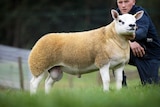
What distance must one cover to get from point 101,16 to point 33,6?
6590 mm

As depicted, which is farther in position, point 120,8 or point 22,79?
point 22,79

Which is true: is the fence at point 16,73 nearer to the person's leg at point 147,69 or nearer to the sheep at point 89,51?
the person's leg at point 147,69

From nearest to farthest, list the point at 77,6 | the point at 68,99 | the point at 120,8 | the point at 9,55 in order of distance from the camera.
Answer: the point at 68,99 → the point at 120,8 → the point at 9,55 → the point at 77,6

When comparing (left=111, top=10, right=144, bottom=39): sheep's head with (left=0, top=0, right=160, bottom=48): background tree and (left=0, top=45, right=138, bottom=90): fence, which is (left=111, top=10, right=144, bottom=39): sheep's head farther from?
(left=0, top=0, right=160, bottom=48): background tree

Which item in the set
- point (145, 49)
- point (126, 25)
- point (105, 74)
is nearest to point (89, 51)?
point (105, 74)

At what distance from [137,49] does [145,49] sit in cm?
39

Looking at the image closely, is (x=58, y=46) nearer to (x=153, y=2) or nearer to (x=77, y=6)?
(x=153, y=2)

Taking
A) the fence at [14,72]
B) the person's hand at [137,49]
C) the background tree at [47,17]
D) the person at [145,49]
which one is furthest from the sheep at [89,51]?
the background tree at [47,17]

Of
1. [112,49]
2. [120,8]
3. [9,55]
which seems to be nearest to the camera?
[112,49]

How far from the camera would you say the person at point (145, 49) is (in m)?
9.16

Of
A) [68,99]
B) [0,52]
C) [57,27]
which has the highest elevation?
[68,99]

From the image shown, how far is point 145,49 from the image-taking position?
9.59m

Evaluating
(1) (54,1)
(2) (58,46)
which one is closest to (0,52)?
(2) (58,46)

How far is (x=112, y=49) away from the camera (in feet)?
27.2
